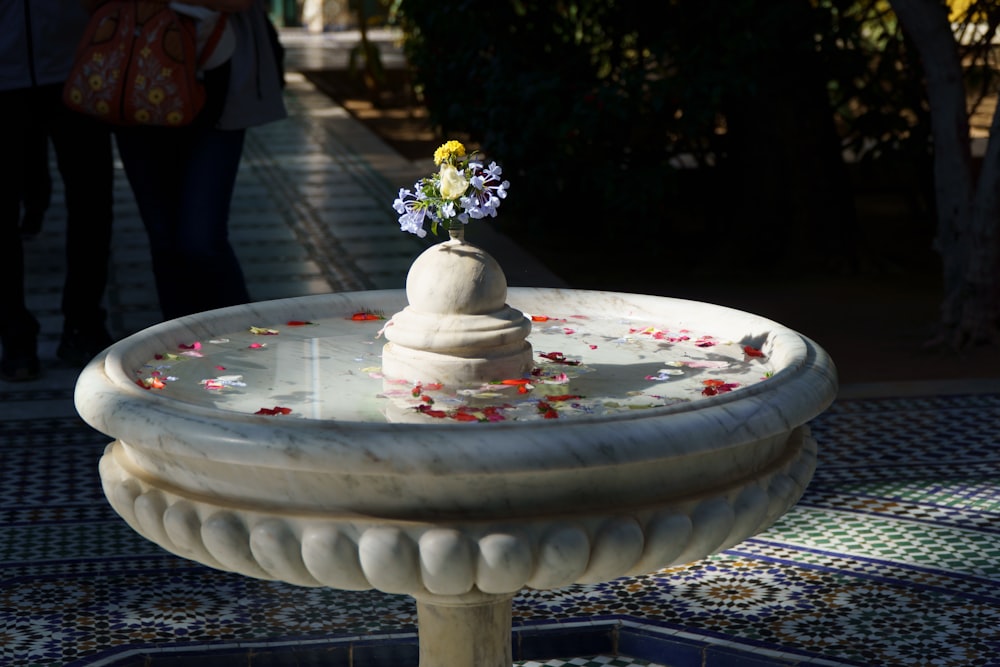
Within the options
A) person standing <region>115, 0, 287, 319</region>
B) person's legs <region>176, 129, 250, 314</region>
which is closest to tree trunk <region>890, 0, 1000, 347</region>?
person standing <region>115, 0, 287, 319</region>

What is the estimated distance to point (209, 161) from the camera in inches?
157

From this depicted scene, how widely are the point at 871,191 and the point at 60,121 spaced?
6365 millimetres

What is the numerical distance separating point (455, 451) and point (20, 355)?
3283 mm

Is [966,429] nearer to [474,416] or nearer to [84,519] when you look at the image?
[84,519]

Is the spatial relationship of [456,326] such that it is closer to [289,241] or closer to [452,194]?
[452,194]

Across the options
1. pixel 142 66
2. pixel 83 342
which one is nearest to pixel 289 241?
pixel 83 342

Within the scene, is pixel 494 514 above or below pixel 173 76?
below

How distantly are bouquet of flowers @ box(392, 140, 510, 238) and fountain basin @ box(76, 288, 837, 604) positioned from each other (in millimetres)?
324

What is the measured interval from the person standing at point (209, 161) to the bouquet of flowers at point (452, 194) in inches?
65.6

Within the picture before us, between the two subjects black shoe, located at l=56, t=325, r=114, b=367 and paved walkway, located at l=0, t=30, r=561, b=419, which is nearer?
black shoe, located at l=56, t=325, r=114, b=367

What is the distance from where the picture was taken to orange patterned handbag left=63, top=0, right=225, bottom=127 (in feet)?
12.6

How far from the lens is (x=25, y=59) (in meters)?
4.36

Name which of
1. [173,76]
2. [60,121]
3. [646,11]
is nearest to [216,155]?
[173,76]

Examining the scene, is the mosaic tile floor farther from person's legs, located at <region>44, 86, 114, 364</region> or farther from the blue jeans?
person's legs, located at <region>44, 86, 114, 364</region>
